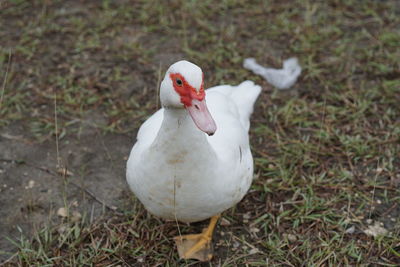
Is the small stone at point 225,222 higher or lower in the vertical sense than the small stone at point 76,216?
lower

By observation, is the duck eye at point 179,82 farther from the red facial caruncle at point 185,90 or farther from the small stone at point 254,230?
the small stone at point 254,230

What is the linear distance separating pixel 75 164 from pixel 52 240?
65 cm

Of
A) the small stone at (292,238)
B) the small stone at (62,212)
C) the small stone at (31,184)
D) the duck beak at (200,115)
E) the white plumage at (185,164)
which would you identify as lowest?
the small stone at (292,238)

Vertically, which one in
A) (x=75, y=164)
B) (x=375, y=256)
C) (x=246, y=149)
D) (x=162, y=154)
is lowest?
(x=375, y=256)

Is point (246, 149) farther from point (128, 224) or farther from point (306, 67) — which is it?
point (306, 67)

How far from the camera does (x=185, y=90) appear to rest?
6.81 ft

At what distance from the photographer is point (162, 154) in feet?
7.51

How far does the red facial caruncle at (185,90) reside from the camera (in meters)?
2.06

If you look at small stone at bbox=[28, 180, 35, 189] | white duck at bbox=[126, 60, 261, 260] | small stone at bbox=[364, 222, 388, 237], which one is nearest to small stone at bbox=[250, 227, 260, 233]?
white duck at bbox=[126, 60, 261, 260]

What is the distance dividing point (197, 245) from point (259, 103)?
4.84 ft

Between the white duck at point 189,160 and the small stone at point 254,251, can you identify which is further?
the small stone at point 254,251

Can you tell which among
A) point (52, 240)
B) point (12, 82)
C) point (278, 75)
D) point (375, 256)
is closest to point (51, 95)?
point (12, 82)

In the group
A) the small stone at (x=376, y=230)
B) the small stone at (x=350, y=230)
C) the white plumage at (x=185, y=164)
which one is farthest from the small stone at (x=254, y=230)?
the small stone at (x=376, y=230)

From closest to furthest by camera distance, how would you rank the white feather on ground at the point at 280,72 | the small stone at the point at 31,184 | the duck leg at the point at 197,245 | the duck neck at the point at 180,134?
the duck neck at the point at 180,134 < the duck leg at the point at 197,245 < the small stone at the point at 31,184 < the white feather on ground at the point at 280,72
